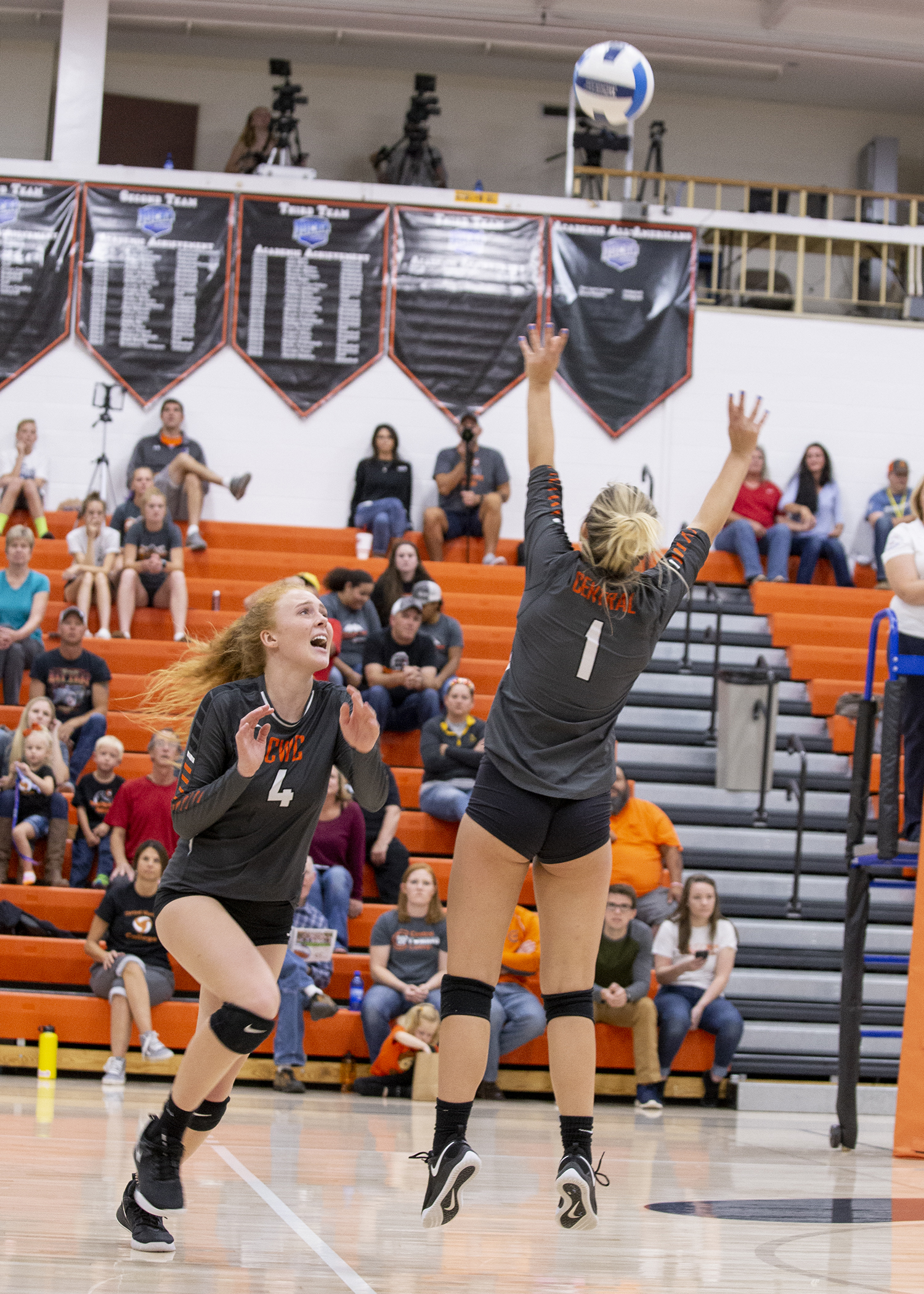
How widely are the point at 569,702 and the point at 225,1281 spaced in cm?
154

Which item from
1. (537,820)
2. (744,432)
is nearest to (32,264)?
(744,432)

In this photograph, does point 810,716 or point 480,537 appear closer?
point 810,716

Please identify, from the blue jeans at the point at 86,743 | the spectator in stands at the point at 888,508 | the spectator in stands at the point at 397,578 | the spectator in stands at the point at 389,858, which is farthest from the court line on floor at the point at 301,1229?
the spectator in stands at the point at 888,508

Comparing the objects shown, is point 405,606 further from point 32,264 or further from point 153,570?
point 32,264

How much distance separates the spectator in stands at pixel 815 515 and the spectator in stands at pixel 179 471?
5.04 meters

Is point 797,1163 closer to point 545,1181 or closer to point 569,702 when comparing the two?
point 545,1181

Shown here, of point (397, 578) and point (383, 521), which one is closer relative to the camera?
point (397, 578)

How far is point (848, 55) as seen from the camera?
1542cm

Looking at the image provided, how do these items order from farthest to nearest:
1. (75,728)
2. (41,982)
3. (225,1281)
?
(75,728) < (41,982) < (225,1281)

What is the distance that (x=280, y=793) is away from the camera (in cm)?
371

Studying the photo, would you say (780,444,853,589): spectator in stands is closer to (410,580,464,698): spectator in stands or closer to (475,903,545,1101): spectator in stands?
(410,580,464,698): spectator in stands

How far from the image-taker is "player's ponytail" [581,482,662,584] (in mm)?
3553

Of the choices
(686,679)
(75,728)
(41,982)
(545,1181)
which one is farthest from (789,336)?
(545,1181)

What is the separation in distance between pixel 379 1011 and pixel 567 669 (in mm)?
4821
